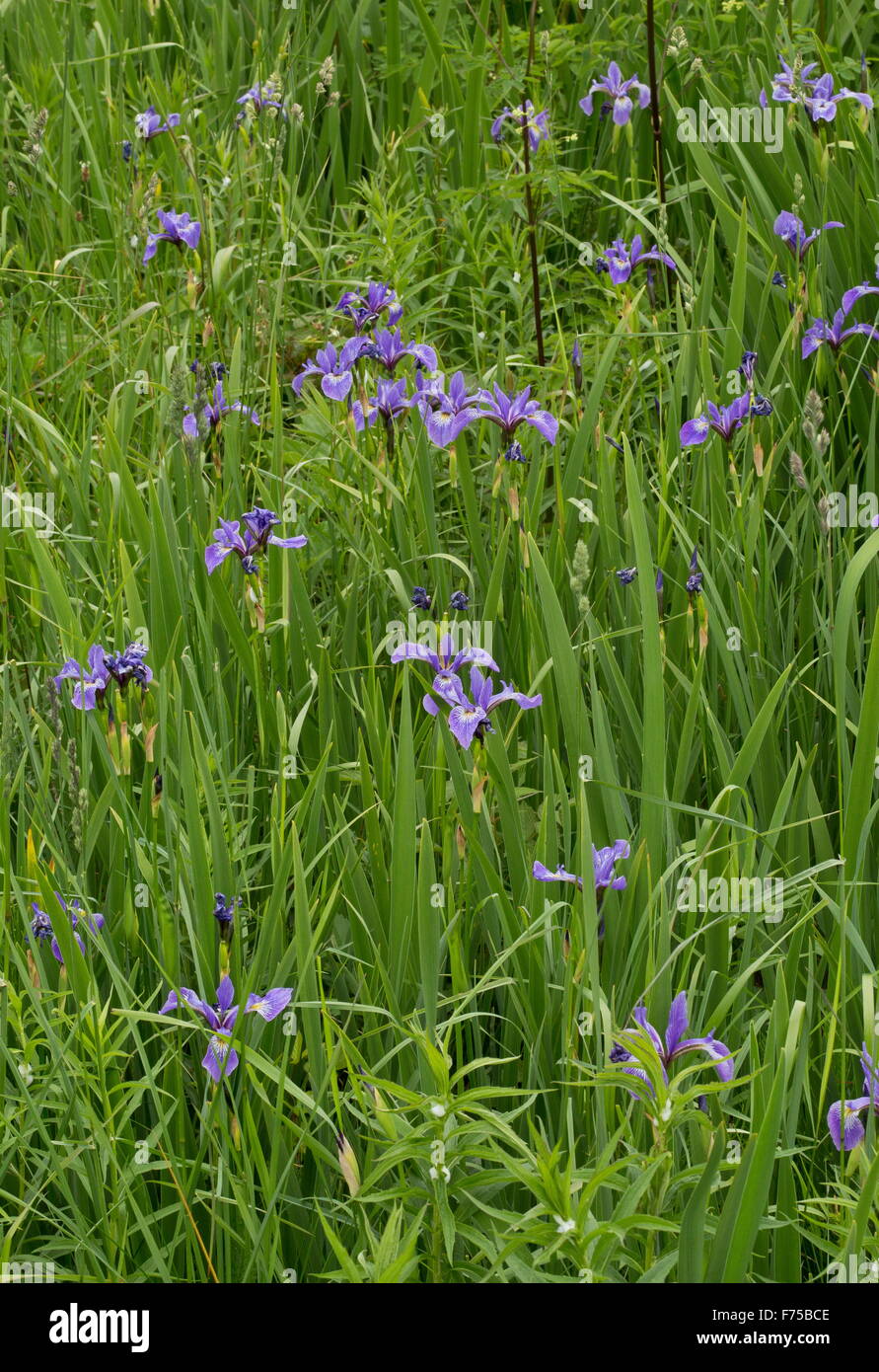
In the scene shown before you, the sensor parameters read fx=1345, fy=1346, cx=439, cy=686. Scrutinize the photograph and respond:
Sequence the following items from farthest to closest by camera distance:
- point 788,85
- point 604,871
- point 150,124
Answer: point 150,124 < point 788,85 < point 604,871

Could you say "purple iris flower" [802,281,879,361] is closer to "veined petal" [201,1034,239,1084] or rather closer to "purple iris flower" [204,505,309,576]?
"purple iris flower" [204,505,309,576]

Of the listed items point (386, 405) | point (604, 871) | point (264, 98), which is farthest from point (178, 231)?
point (604, 871)

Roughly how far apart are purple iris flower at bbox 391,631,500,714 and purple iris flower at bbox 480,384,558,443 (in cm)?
61

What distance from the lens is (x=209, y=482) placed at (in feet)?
9.80

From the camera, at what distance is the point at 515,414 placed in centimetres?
259

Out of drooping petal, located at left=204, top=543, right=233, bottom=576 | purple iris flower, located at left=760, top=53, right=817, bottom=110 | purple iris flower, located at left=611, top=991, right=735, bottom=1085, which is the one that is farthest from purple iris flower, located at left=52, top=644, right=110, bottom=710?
purple iris flower, located at left=760, top=53, right=817, bottom=110

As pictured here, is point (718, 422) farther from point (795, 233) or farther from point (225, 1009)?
point (225, 1009)

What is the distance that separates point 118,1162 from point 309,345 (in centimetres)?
258

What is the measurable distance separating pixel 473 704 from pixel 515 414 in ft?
2.51

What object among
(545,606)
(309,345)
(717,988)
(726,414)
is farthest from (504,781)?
(309,345)

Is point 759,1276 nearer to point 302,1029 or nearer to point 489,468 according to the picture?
point 302,1029

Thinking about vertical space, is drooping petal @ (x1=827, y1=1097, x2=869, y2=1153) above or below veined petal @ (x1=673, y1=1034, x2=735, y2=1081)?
below

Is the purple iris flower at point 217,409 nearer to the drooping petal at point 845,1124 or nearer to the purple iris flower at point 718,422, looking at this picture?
the purple iris flower at point 718,422

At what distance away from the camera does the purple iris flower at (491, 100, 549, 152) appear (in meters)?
3.14
